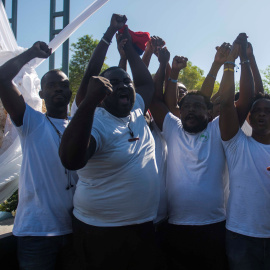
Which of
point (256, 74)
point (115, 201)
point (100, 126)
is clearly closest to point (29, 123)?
point (100, 126)

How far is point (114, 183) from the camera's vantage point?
1.88 meters

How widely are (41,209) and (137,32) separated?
1862 millimetres

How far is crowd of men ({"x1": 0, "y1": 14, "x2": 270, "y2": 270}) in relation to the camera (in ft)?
6.14

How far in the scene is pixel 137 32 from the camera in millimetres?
2982

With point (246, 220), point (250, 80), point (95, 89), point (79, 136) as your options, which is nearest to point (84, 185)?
point (79, 136)

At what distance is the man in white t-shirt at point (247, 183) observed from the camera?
214 cm

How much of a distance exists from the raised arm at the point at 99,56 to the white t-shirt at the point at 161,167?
727 millimetres

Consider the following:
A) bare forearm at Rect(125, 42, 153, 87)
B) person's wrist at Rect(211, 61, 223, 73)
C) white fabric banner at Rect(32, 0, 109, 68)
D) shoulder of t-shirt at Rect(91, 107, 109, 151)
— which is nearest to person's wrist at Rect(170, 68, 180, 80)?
bare forearm at Rect(125, 42, 153, 87)

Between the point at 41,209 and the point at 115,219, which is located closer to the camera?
the point at 115,219

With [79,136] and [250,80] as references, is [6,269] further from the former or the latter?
[250,80]

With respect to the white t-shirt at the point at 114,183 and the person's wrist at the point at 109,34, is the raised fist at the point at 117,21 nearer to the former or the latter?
the person's wrist at the point at 109,34

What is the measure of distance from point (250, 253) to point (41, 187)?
152 cm

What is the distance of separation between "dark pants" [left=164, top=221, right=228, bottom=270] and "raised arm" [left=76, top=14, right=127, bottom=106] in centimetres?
130

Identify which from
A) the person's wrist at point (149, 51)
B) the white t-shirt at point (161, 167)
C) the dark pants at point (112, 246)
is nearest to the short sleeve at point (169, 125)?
the white t-shirt at point (161, 167)
